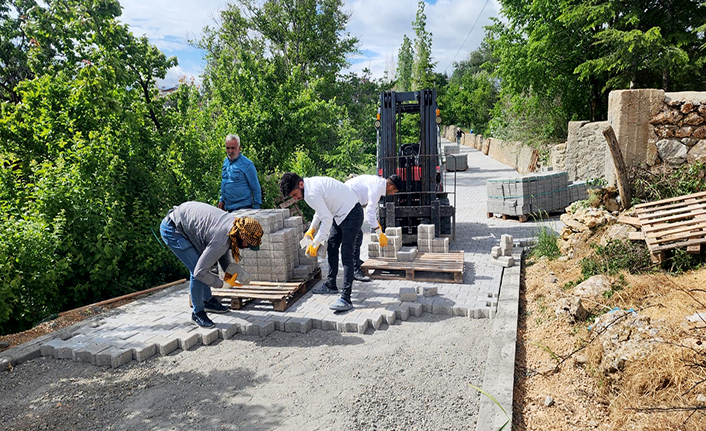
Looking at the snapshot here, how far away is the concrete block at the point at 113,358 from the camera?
14.9ft

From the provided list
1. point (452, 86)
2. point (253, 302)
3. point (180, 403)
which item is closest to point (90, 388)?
point (180, 403)

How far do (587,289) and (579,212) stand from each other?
8.76ft

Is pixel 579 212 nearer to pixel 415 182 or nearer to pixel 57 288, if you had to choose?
pixel 415 182

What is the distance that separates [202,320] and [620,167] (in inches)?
254

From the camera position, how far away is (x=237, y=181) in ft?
22.1

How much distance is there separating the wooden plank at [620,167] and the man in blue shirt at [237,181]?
5386mm

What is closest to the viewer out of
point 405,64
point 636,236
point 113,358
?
point 113,358

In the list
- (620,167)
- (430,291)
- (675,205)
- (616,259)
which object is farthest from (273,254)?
(675,205)

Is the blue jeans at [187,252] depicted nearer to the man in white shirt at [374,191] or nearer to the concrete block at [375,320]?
the concrete block at [375,320]

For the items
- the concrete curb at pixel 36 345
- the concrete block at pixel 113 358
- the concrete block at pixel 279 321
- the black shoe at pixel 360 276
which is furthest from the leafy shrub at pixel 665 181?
the concrete curb at pixel 36 345

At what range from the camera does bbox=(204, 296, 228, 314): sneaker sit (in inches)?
225

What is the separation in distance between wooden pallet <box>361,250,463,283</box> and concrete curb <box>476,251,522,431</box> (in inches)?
31.2

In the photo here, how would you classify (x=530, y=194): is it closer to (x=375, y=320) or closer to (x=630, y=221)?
(x=630, y=221)

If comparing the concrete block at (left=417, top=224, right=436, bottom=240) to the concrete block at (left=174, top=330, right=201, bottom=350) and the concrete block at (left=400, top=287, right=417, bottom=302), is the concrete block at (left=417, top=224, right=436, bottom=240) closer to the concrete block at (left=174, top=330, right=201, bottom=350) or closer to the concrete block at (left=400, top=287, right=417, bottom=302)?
the concrete block at (left=400, top=287, right=417, bottom=302)
